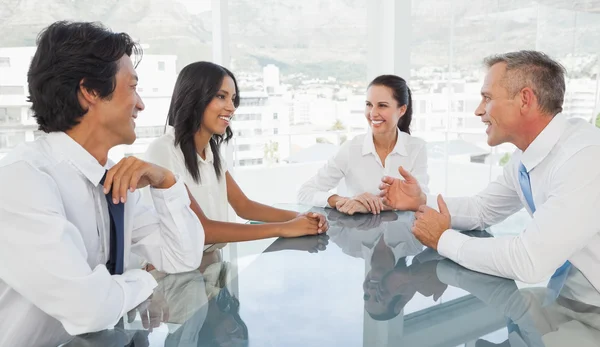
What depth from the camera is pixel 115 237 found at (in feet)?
3.95

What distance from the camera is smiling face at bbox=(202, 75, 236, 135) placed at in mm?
2148

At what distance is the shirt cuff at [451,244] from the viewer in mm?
1393

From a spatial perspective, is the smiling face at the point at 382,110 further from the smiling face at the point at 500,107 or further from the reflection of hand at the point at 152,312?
the reflection of hand at the point at 152,312

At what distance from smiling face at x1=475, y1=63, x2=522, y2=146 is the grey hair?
0.08 feet

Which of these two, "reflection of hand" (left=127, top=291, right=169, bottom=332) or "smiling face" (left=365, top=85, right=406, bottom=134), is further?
"smiling face" (left=365, top=85, right=406, bottom=134)

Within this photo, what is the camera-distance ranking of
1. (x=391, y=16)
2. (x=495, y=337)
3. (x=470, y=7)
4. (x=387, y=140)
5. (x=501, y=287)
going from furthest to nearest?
(x=470, y=7)
(x=391, y=16)
(x=387, y=140)
(x=501, y=287)
(x=495, y=337)

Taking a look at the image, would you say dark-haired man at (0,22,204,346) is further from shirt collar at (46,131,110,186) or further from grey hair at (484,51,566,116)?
grey hair at (484,51,566,116)

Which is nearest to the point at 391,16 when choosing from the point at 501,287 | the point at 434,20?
the point at 434,20

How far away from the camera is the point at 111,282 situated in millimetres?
1010

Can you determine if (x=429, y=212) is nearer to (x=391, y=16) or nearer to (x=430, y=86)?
(x=391, y=16)

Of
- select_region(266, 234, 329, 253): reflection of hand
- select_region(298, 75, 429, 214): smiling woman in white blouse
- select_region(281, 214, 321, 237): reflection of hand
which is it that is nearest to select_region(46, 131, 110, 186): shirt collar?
select_region(266, 234, 329, 253): reflection of hand

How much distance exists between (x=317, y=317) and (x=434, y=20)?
522cm

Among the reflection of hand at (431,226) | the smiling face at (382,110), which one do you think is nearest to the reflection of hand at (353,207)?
the reflection of hand at (431,226)

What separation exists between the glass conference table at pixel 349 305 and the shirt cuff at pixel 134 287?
0.02 m
